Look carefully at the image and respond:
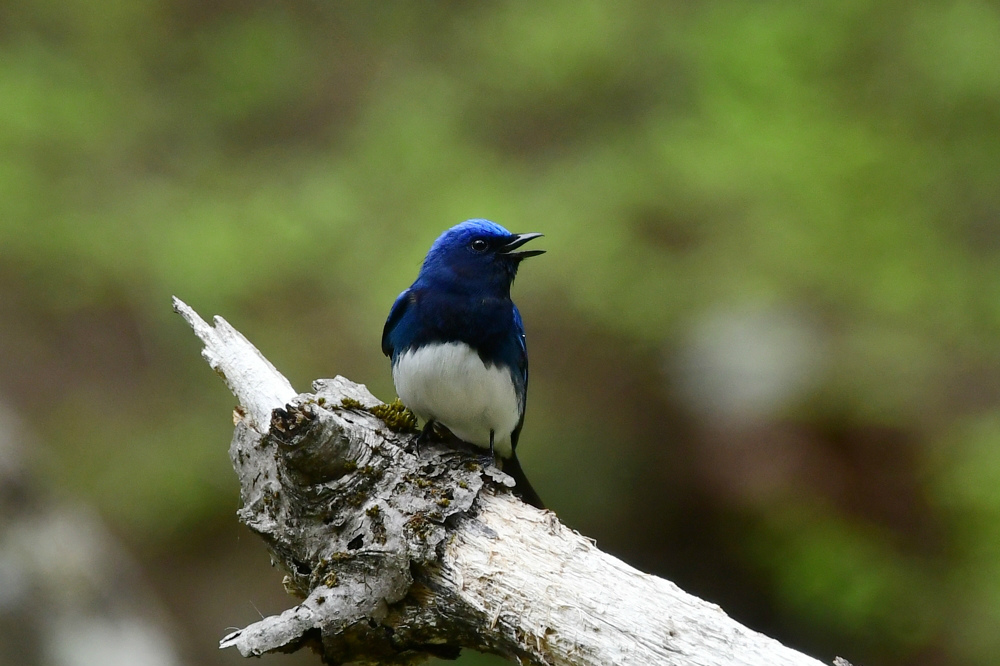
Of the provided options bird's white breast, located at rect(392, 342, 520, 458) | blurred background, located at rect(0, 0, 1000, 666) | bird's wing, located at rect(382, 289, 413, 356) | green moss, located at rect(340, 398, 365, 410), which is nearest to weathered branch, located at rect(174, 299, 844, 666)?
green moss, located at rect(340, 398, 365, 410)

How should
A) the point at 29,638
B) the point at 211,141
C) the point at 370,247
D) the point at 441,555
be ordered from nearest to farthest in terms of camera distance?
the point at 441,555 → the point at 29,638 → the point at 370,247 → the point at 211,141

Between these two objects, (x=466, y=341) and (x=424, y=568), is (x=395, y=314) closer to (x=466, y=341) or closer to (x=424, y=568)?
(x=466, y=341)

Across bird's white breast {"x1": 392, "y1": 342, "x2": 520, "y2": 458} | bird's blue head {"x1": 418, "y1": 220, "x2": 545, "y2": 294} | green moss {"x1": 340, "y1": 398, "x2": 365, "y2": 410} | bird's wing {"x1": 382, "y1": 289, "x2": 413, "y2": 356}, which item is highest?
bird's blue head {"x1": 418, "y1": 220, "x2": 545, "y2": 294}

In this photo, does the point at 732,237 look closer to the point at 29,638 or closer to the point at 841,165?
the point at 841,165

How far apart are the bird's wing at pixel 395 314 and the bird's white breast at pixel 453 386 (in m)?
0.24

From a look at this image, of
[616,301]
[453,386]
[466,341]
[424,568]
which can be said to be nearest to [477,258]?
[466,341]

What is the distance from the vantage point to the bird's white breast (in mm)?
3947

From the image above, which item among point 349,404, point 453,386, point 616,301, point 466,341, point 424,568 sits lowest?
point 424,568

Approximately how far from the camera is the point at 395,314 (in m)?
4.32

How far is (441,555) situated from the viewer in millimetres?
2975

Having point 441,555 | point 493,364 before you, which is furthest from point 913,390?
point 441,555

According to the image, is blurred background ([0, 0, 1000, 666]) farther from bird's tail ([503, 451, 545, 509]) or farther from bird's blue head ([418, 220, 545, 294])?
bird's blue head ([418, 220, 545, 294])

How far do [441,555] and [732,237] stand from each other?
4.50 meters

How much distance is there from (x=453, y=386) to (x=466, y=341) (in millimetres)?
222
